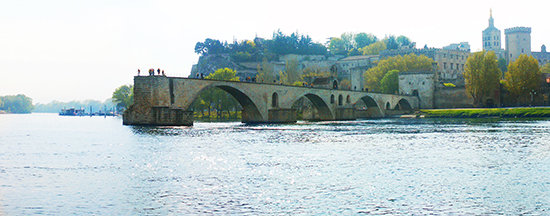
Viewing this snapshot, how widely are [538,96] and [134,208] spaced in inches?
4340

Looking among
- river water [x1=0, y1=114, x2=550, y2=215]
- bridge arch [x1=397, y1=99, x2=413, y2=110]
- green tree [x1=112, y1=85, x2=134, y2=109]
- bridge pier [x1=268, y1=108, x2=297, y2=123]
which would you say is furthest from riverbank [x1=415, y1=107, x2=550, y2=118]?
green tree [x1=112, y1=85, x2=134, y2=109]

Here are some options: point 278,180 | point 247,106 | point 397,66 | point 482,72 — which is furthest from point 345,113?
point 278,180

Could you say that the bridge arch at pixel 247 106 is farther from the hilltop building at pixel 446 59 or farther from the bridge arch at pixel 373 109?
the hilltop building at pixel 446 59

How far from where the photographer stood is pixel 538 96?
363 ft

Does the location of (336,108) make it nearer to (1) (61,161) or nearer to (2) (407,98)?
(2) (407,98)

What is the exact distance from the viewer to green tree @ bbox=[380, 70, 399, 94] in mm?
134125

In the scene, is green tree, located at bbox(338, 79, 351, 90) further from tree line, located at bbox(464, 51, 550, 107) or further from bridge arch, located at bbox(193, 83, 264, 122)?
bridge arch, located at bbox(193, 83, 264, 122)

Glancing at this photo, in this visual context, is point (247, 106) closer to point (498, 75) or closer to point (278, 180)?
point (278, 180)

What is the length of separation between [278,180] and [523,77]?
9852cm

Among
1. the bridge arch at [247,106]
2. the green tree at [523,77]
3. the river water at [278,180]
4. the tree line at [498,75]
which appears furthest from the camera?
the tree line at [498,75]

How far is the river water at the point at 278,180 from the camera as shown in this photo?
17195mm

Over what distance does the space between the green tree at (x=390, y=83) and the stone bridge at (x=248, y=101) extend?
15082 millimetres

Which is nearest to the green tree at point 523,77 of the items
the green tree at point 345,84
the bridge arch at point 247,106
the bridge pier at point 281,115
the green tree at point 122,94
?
the bridge pier at point 281,115

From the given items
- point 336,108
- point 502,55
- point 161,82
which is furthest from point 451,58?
point 161,82
